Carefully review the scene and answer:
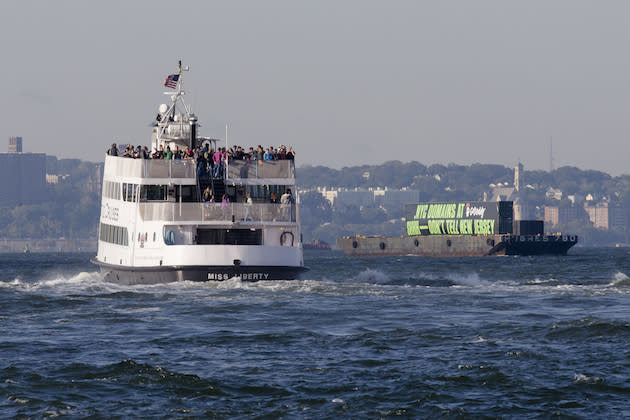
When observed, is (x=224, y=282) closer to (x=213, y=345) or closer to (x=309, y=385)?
(x=213, y=345)

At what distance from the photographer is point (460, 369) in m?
28.0

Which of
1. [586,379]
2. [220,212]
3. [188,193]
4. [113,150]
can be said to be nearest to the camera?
[586,379]

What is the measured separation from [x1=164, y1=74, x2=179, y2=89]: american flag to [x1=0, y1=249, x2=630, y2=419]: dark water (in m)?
15.7

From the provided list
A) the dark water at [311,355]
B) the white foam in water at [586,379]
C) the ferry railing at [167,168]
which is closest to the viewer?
the dark water at [311,355]

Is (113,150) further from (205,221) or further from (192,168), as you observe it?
(205,221)

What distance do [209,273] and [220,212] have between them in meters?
2.84

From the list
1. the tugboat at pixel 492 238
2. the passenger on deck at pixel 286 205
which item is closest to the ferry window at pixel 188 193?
the passenger on deck at pixel 286 205

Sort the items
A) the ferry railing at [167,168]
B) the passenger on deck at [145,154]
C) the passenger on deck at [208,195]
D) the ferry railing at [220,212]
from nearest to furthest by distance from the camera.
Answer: the ferry railing at [220,212]
the passenger on deck at [208,195]
the ferry railing at [167,168]
the passenger on deck at [145,154]

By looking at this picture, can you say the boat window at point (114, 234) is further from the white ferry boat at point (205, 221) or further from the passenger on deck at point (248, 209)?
the passenger on deck at point (248, 209)

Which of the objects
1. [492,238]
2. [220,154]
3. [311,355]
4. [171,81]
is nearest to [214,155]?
[220,154]

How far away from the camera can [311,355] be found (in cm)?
3033

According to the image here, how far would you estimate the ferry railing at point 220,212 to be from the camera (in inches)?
1973

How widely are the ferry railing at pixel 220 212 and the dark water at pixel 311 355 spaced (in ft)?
13.5

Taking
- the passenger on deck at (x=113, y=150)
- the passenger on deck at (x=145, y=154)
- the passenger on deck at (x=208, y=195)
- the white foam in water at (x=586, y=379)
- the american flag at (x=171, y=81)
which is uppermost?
the american flag at (x=171, y=81)
